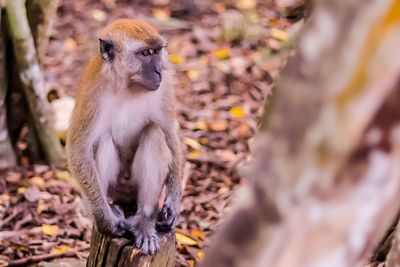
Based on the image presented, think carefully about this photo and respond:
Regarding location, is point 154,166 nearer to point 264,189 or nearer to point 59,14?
point 264,189

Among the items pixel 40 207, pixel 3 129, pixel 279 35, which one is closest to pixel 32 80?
pixel 3 129

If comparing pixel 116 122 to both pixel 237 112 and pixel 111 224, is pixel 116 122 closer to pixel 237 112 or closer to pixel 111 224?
pixel 111 224

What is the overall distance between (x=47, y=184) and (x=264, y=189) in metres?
6.14

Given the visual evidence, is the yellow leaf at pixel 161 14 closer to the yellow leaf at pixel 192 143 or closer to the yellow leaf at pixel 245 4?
the yellow leaf at pixel 245 4

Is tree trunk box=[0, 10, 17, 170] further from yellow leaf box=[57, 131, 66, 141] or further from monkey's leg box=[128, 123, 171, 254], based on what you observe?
monkey's leg box=[128, 123, 171, 254]

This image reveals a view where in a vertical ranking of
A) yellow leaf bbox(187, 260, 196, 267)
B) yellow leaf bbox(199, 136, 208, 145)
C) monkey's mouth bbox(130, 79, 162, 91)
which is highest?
monkey's mouth bbox(130, 79, 162, 91)

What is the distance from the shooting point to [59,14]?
432 inches

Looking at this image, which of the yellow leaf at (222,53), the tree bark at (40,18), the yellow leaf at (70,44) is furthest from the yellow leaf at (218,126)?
the yellow leaf at (70,44)

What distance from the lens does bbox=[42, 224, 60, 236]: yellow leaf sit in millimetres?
7051

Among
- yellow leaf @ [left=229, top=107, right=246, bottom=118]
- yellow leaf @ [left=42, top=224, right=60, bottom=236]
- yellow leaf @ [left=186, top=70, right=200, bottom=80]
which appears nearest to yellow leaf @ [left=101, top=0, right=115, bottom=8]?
yellow leaf @ [left=186, top=70, right=200, bottom=80]

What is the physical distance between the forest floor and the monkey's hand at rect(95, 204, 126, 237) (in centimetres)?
156

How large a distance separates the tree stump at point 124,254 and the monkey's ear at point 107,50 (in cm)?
115

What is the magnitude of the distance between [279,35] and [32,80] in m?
4.42

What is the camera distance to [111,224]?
5.04 m
